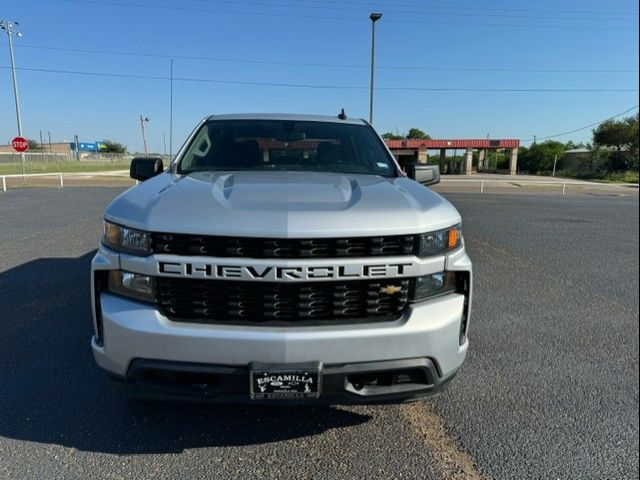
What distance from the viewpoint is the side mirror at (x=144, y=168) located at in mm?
3443

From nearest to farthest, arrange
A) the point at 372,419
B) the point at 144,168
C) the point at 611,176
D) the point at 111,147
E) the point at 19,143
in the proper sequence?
the point at 372,419 < the point at 144,168 < the point at 19,143 < the point at 611,176 < the point at 111,147

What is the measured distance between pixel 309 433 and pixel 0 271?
4.99m

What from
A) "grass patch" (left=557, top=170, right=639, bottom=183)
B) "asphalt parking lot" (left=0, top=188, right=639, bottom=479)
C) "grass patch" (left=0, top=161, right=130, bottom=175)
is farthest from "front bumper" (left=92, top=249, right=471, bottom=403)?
"grass patch" (left=557, top=170, right=639, bottom=183)

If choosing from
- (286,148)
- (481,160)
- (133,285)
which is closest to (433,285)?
(133,285)

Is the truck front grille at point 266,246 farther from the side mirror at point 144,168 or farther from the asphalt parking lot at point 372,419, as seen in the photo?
the side mirror at point 144,168

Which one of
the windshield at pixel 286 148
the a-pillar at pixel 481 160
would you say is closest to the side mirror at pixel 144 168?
the windshield at pixel 286 148

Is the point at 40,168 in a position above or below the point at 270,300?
below

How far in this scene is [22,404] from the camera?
2.73 metres

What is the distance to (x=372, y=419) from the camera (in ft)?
8.66

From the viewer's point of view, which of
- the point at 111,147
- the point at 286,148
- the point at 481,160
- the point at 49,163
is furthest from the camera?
the point at 111,147

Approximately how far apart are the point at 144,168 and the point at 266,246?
194 centimetres

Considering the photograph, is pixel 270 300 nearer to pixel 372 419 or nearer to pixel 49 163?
pixel 372 419

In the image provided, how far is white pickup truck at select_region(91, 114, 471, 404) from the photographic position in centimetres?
198

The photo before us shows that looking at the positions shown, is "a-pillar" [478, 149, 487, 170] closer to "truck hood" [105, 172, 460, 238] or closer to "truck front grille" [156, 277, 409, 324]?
"truck hood" [105, 172, 460, 238]
